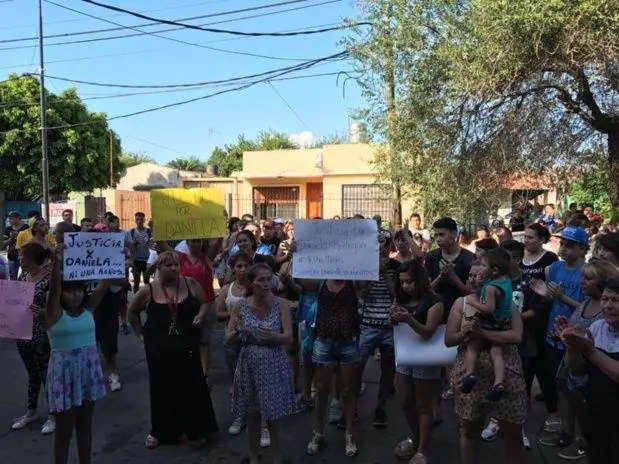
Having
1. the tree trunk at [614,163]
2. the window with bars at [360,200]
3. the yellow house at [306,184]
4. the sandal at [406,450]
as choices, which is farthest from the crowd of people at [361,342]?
the window with bars at [360,200]

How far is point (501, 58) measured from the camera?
8.87 metres

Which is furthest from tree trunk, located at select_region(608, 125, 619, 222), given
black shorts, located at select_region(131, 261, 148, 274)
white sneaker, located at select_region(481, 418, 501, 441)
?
black shorts, located at select_region(131, 261, 148, 274)

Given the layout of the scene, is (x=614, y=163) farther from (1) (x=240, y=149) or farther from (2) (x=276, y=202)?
(1) (x=240, y=149)

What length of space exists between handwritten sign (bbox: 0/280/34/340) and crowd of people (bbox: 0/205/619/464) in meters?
0.09

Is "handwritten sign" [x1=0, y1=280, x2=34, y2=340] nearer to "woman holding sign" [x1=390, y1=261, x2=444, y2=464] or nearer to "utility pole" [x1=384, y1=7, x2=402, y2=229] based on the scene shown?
"woman holding sign" [x1=390, y1=261, x2=444, y2=464]

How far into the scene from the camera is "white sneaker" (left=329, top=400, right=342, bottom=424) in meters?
5.03

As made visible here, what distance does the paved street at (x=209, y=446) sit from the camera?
170 inches

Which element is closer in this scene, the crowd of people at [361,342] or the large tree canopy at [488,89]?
the crowd of people at [361,342]

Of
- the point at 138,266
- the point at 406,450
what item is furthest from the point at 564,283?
the point at 138,266

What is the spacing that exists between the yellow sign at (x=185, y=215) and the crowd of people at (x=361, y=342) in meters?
0.31

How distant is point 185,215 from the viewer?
17.7 feet

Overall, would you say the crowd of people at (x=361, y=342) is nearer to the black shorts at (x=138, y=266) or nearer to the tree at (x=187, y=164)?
the black shorts at (x=138, y=266)

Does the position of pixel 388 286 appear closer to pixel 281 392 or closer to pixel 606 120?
pixel 281 392

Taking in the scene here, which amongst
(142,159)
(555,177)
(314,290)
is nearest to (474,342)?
(314,290)
